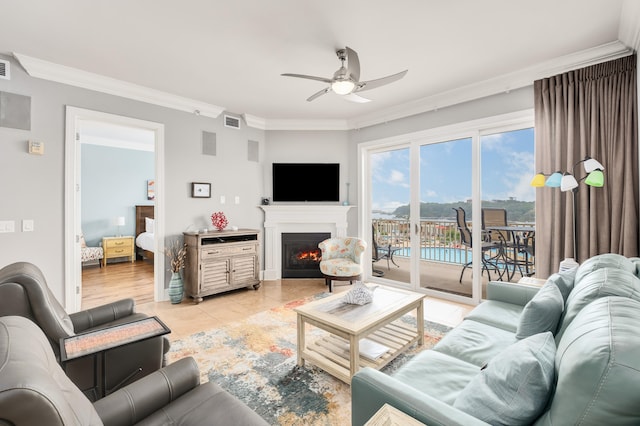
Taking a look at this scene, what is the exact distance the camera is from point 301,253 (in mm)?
5082

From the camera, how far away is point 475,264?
A: 12.3ft

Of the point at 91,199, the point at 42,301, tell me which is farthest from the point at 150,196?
the point at 42,301

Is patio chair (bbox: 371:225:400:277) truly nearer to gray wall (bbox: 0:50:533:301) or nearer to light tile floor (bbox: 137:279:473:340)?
gray wall (bbox: 0:50:533:301)

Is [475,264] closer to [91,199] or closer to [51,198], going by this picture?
[51,198]

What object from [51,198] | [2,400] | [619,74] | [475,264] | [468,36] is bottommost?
[475,264]

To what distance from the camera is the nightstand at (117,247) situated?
612cm

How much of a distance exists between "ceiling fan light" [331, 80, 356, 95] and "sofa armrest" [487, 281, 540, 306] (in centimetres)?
215

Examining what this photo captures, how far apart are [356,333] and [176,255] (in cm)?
301

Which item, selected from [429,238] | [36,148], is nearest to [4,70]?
[36,148]

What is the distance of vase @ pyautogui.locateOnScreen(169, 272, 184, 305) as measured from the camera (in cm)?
382

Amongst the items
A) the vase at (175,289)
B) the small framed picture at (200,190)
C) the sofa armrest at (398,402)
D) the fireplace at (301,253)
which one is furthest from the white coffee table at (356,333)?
the small framed picture at (200,190)

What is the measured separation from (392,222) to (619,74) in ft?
9.67

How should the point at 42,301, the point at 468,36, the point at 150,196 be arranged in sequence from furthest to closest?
the point at 150,196, the point at 468,36, the point at 42,301

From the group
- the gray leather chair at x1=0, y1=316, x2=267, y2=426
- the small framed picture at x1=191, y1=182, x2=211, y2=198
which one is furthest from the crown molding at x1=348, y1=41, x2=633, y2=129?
the gray leather chair at x1=0, y1=316, x2=267, y2=426
